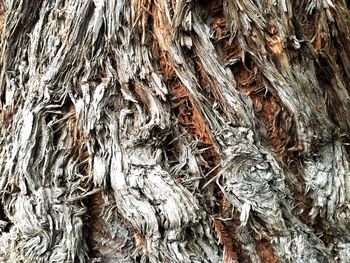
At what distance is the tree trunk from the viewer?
149cm

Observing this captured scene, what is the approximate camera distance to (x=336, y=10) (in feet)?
5.46

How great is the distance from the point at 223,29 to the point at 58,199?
597 millimetres

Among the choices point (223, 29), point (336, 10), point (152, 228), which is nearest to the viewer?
point (152, 228)

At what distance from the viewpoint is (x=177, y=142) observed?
5.07ft

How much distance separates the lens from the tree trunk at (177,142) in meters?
1.49

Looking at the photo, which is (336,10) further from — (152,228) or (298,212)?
(152,228)

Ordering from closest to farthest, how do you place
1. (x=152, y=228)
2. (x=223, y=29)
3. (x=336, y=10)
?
(x=152, y=228) < (x=223, y=29) < (x=336, y=10)

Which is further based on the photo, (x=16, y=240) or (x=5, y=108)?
(x=5, y=108)

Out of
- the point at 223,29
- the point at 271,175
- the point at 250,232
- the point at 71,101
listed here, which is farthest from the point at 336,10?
the point at 71,101

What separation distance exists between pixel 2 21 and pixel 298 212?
0.95m

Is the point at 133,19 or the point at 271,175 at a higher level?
the point at 133,19

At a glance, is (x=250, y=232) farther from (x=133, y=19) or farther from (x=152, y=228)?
(x=133, y=19)

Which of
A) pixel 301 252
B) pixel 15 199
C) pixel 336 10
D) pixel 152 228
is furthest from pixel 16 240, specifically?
pixel 336 10

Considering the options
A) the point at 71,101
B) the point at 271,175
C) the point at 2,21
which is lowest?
the point at 271,175
